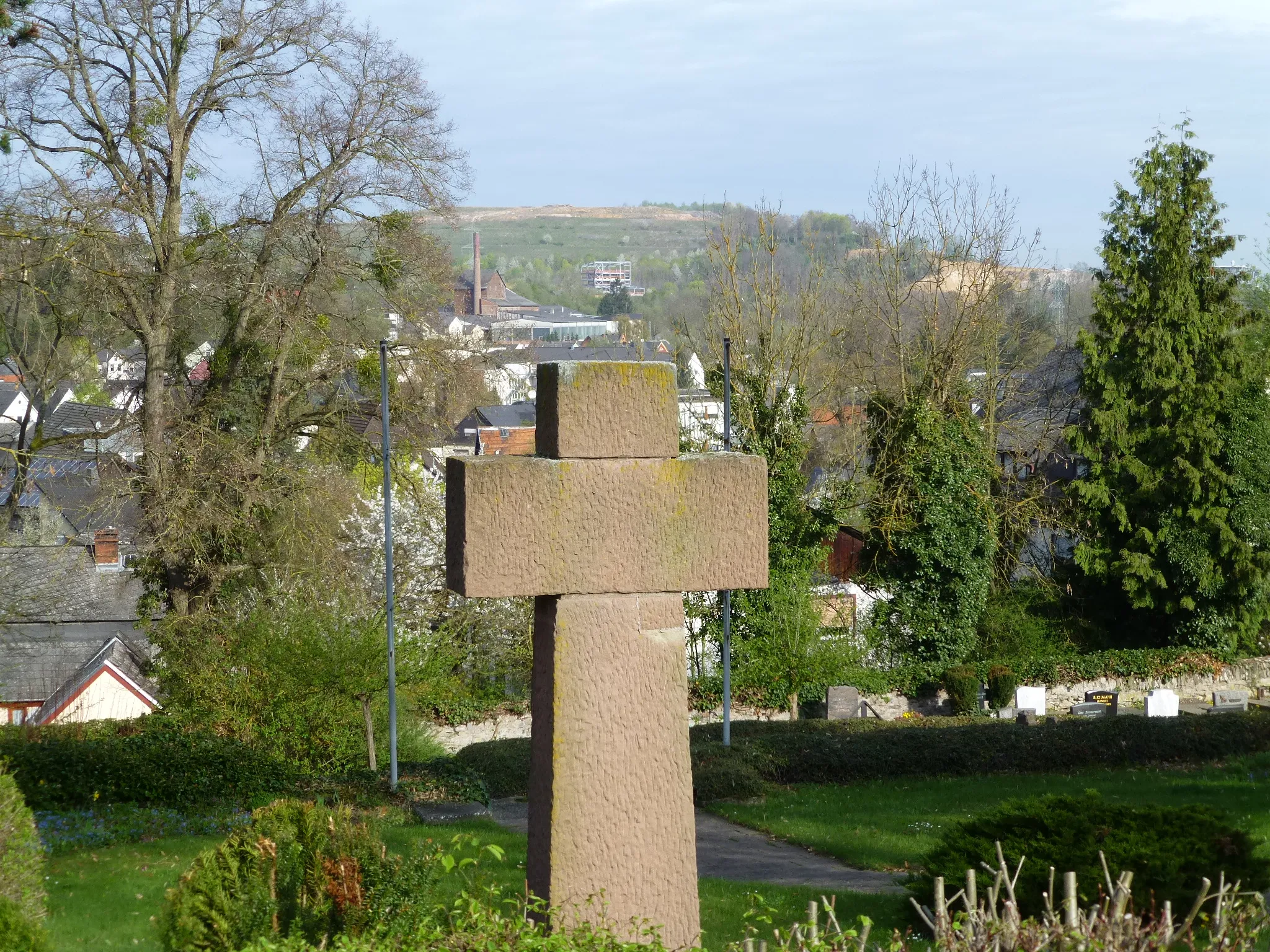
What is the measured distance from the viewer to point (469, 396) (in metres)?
25.1

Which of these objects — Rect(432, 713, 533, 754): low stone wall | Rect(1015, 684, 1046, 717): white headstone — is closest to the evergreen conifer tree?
Rect(1015, 684, 1046, 717): white headstone

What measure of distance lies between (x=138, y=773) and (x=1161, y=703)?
18261 mm

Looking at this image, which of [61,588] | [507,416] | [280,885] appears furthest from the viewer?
[507,416]

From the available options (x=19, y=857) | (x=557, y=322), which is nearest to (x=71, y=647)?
(x=19, y=857)

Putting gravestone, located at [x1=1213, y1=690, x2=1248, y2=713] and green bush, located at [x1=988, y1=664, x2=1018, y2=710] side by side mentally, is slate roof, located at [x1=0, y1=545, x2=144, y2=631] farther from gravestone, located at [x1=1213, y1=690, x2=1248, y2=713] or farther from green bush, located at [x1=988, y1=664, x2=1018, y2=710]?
gravestone, located at [x1=1213, y1=690, x2=1248, y2=713]

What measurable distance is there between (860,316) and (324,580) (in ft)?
52.3

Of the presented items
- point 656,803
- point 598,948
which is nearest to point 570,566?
point 656,803

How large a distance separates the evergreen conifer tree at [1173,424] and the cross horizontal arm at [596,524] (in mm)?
27400

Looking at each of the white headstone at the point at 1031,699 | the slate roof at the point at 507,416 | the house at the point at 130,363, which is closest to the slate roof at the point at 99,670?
the house at the point at 130,363

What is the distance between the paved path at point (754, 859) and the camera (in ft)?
35.9

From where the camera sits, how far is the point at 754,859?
40.7 ft

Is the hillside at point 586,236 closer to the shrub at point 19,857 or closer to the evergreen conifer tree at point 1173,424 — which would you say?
the evergreen conifer tree at point 1173,424

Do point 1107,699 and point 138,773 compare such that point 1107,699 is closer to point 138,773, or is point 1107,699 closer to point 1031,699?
point 1031,699

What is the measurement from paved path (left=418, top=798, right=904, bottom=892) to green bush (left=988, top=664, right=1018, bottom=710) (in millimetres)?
13909
